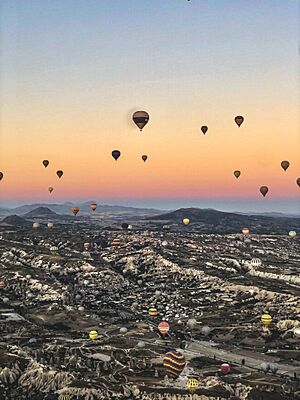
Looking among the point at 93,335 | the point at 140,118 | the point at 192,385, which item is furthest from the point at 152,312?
the point at 192,385

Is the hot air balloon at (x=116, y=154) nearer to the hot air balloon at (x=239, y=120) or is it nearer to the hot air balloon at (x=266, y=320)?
the hot air balloon at (x=239, y=120)

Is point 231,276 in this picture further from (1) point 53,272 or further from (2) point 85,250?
(2) point 85,250

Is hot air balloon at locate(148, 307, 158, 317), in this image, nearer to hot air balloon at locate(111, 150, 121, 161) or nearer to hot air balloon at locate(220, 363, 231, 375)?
hot air balloon at locate(111, 150, 121, 161)

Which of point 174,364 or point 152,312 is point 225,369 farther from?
point 152,312

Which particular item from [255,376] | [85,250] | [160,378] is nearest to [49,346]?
[160,378]

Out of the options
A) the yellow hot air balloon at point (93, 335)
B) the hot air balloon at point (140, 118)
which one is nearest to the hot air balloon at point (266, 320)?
the yellow hot air balloon at point (93, 335)

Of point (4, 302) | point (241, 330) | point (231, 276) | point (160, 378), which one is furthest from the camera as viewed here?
point (231, 276)

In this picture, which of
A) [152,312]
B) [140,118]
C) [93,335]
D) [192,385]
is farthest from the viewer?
[152,312]
